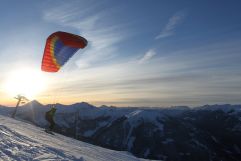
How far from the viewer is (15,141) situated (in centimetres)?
1473

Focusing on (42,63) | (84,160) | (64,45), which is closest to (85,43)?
(64,45)

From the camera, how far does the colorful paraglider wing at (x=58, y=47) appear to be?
79.7 feet

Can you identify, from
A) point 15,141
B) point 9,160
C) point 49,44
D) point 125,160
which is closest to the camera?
point 9,160

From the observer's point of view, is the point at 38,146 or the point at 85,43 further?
the point at 85,43

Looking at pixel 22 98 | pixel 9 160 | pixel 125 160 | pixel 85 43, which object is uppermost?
pixel 85 43

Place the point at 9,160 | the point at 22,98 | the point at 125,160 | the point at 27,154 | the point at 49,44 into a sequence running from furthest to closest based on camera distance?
the point at 22,98 < the point at 49,44 < the point at 125,160 < the point at 27,154 < the point at 9,160

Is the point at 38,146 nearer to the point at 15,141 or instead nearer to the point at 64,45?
the point at 15,141

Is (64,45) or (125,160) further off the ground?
(64,45)

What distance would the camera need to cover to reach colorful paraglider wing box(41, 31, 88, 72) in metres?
24.3

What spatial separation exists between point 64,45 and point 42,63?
2174 millimetres

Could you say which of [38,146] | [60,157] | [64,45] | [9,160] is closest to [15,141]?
[38,146]

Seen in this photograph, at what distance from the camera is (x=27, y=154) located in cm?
1309

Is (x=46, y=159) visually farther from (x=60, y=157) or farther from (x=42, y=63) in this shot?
(x=42, y=63)

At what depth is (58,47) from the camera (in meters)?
24.8
